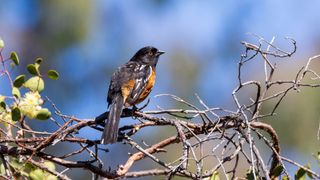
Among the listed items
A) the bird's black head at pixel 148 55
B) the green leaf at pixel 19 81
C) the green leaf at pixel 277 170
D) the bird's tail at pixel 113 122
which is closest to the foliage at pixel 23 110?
the green leaf at pixel 19 81

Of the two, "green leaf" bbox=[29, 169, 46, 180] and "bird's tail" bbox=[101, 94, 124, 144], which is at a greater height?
"bird's tail" bbox=[101, 94, 124, 144]

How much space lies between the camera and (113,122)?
377 cm

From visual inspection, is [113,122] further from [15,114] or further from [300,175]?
[300,175]

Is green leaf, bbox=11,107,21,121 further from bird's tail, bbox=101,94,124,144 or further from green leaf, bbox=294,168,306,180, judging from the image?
green leaf, bbox=294,168,306,180

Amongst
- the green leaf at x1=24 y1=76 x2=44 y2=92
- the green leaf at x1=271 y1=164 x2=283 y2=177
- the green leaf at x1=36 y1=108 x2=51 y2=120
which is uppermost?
the green leaf at x1=24 y1=76 x2=44 y2=92

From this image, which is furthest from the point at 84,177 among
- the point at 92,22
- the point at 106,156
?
the point at 92,22

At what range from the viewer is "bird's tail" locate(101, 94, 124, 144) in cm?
334

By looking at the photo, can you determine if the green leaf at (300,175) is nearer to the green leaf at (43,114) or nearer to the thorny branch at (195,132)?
the thorny branch at (195,132)

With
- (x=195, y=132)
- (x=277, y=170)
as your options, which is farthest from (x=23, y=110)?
(x=277, y=170)

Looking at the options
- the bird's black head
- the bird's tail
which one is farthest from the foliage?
the bird's black head

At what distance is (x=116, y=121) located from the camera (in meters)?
3.84

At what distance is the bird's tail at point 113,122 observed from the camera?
11.0 ft

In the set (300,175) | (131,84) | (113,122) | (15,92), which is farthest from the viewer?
(131,84)

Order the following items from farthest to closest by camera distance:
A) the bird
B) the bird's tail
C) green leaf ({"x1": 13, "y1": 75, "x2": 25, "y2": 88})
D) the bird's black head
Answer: the bird's black head, the bird, the bird's tail, green leaf ({"x1": 13, "y1": 75, "x2": 25, "y2": 88})
